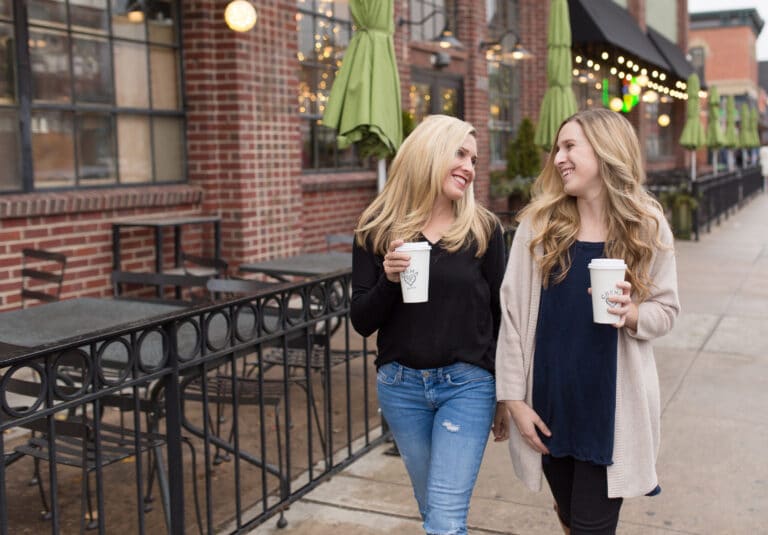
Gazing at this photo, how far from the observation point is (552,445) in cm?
265

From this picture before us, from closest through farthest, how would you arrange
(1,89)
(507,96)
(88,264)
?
(1,89) → (88,264) → (507,96)

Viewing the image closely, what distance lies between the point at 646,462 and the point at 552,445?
266 millimetres

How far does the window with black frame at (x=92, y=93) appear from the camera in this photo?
6.91 m

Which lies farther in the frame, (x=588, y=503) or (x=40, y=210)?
(x=40, y=210)

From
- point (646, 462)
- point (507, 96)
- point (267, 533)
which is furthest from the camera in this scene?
point (507, 96)

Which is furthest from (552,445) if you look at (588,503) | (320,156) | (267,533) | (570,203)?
(320,156)

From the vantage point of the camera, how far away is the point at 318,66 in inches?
414

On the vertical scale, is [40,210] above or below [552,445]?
above

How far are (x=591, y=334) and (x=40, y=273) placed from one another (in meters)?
4.61

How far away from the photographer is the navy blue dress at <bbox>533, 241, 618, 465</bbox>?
8.46 feet

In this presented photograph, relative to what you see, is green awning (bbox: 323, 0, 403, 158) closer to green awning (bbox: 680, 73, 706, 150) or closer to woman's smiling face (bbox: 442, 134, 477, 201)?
woman's smiling face (bbox: 442, 134, 477, 201)

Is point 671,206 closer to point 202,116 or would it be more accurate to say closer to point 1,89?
point 202,116

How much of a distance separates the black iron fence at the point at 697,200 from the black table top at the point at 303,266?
10353mm

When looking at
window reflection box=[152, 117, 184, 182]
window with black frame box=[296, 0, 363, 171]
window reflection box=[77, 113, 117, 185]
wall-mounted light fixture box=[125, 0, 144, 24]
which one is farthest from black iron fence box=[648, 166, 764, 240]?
window reflection box=[77, 113, 117, 185]
